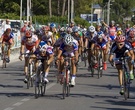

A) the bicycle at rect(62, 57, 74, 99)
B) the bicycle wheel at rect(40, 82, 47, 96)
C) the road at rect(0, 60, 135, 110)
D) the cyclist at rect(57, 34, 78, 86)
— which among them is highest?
the cyclist at rect(57, 34, 78, 86)

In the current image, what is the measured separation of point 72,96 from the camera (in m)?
15.9

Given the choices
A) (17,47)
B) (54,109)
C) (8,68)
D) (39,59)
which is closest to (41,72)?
(39,59)

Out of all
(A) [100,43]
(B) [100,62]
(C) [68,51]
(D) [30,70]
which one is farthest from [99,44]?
(C) [68,51]

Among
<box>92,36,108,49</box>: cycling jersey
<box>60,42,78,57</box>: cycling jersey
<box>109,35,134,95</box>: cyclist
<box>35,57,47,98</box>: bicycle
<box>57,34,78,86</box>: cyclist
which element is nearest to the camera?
<box>109,35,134,95</box>: cyclist

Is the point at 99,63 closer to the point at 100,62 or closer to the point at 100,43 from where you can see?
the point at 100,62

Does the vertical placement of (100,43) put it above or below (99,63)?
above

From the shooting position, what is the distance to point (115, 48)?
1538 centimetres

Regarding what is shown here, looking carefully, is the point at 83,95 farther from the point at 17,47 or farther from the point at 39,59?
the point at 17,47

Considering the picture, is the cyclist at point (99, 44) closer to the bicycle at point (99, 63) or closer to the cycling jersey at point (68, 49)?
the bicycle at point (99, 63)

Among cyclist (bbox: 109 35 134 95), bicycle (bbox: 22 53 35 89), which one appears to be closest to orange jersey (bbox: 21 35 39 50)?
bicycle (bbox: 22 53 35 89)

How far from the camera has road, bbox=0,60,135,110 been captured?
1379cm

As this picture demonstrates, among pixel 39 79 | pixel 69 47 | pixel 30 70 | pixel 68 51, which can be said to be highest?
pixel 69 47

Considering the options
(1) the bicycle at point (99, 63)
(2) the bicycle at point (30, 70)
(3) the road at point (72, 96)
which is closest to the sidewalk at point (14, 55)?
(1) the bicycle at point (99, 63)

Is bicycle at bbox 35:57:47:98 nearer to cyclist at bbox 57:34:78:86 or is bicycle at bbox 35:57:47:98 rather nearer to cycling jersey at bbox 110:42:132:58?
cyclist at bbox 57:34:78:86
